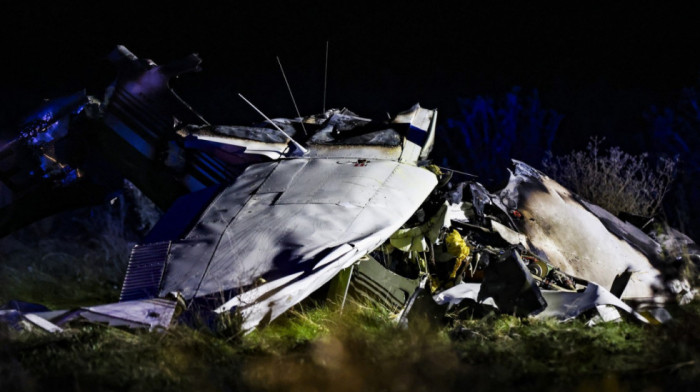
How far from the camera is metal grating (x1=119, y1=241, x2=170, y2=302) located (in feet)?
12.9

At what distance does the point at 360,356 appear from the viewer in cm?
353

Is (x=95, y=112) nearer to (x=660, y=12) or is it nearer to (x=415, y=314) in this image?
(x=415, y=314)

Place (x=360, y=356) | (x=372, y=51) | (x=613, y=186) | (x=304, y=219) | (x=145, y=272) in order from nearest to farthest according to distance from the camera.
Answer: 1. (x=360, y=356)
2. (x=145, y=272)
3. (x=304, y=219)
4. (x=613, y=186)
5. (x=372, y=51)

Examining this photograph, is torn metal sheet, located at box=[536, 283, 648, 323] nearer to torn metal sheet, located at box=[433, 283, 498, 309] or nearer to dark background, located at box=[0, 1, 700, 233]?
torn metal sheet, located at box=[433, 283, 498, 309]

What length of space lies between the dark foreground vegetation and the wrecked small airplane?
15 cm

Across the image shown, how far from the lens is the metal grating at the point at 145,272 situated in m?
3.94

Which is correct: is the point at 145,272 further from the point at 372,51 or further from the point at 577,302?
the point at 372,51

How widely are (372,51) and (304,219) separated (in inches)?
294

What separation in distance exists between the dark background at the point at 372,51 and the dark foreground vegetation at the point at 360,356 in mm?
6422

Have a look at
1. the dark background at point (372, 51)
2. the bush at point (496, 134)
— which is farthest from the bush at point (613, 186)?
the dark background at point (372, 51)

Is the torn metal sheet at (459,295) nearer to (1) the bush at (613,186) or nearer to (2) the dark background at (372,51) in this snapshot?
(1) the bush at (613,186)

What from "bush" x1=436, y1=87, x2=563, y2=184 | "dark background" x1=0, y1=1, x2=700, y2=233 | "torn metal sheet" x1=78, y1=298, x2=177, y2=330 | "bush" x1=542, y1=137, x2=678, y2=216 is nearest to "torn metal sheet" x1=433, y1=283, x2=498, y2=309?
"torn metal sheet" x1=78, y1=298, x2=177, y2=330

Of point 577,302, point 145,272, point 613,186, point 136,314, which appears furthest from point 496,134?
point 136,314

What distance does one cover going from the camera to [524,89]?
1046 centimetres
